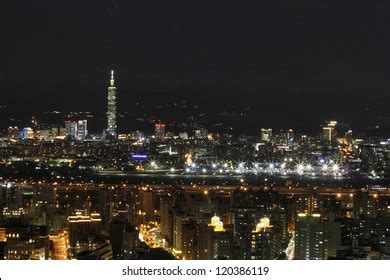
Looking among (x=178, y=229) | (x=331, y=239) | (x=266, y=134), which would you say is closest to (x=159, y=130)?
(x=266, y=134)

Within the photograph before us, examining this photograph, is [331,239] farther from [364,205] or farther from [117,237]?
[364,205]

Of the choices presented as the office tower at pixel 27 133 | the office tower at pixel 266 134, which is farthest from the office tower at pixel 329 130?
the office tower at pixel 27 133

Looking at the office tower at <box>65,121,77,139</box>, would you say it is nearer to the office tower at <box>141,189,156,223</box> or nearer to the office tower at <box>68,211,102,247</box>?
the office tower at <box>68,211,102,247</box>

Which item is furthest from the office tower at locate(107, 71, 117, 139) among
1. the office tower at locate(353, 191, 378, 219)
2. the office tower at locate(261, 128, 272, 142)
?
the office tower at locate(353, 191, 378, 219)

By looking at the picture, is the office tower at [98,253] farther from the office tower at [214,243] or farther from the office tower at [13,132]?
the office tower at [13,132]

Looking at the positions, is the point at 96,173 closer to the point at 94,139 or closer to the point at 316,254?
the point at 94,139
